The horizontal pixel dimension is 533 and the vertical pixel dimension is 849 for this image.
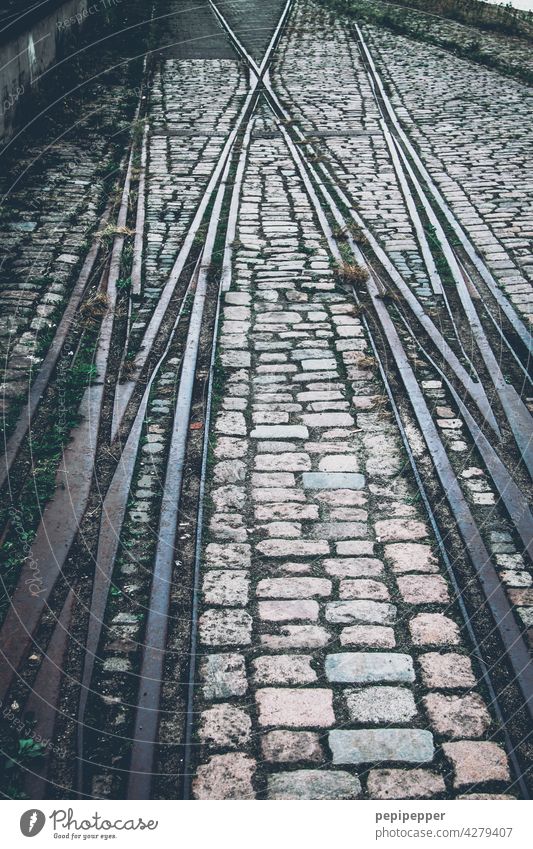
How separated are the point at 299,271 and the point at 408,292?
44.6 inches

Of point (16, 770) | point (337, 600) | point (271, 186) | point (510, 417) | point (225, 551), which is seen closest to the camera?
point (16, 770)

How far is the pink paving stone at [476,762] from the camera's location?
2.60 meters

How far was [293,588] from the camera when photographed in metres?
3.38

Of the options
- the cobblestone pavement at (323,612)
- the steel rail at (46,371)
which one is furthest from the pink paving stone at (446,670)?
the steel rail at (46,371)

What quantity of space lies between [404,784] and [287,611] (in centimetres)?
94

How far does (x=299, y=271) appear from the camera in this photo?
21.3ft

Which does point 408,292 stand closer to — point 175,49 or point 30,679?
point 30,679

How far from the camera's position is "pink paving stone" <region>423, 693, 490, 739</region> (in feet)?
9.07

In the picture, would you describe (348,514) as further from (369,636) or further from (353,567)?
(369,636)

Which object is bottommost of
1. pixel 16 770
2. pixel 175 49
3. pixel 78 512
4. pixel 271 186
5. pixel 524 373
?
pixel 16 770

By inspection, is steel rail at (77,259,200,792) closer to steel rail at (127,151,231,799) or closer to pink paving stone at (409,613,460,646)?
steel rail at (127,151,231,799)

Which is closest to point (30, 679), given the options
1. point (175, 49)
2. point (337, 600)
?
point (337, 600)

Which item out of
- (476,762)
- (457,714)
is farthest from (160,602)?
(476,762)

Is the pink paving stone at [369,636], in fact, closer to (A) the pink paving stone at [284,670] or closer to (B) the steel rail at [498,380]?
(A) the pink paving stone at [284,670]
